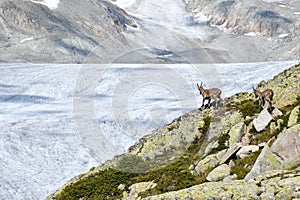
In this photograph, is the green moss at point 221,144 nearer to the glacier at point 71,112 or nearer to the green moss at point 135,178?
the green moss at point 135,178

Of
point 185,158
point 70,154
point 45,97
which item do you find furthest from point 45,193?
point 45,97

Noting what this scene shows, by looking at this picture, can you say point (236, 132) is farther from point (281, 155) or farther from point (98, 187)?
point (98, 187)

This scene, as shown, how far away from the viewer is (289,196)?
6.84 meters

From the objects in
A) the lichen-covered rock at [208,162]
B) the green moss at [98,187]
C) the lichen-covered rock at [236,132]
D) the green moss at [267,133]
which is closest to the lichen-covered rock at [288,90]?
the green moss at [267,133]

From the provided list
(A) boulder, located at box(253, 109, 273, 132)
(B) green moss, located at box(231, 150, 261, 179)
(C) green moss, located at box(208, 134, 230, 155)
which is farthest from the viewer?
(C) green moss, located at box(208, 134, 230, 155)

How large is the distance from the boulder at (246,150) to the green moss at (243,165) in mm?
A: 179

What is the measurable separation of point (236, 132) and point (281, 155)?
2.76 metres

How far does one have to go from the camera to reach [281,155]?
858cm

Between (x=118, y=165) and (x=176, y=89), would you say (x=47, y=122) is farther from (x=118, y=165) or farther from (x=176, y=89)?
(x=118, y=165)

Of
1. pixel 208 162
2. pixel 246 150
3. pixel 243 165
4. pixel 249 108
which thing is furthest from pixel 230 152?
pixel 249 108

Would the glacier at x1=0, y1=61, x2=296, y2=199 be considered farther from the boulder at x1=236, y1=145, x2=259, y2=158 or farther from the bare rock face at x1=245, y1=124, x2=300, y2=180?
the bare rock face at x1=245, y1=124, x2=300, y2=180

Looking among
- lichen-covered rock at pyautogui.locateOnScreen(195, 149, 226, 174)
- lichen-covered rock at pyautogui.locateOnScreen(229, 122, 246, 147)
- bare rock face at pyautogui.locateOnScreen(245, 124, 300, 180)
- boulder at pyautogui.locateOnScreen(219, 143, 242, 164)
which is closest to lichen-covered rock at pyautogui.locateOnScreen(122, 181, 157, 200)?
lichen-covered rock at pyautogui.locateOnScreen(195, 149, 226, 174)

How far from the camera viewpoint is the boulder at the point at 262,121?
35.6 ft

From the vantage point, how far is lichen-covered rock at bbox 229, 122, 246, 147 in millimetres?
11137
